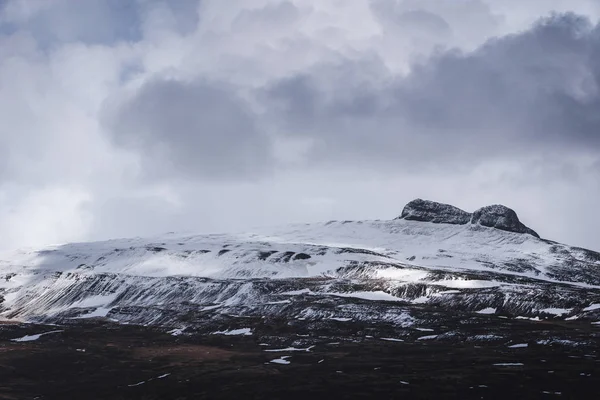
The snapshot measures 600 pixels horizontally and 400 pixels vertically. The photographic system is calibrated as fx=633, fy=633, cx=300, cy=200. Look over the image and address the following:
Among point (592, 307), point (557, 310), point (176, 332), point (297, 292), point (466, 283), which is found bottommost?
point (176, 332)

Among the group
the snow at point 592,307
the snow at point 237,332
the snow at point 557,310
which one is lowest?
the snow at point 237,332

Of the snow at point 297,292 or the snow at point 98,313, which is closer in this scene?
the snow at point 98,313

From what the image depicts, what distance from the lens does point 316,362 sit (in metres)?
102

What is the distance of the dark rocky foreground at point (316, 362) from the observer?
80.3 m

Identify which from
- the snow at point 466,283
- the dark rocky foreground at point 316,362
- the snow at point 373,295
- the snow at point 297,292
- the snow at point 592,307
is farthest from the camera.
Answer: the snow at point 466,283

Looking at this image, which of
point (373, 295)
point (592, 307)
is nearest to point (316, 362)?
point (373, 295)

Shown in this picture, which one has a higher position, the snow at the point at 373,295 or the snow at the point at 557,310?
the snow at the point at 373,295

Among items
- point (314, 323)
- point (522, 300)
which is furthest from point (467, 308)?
point (314, 323)

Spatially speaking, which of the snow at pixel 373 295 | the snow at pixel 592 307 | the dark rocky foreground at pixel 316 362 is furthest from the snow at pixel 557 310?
the snow at pixel 373 295

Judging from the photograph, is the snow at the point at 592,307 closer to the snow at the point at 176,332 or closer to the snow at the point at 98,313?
the snow at the point at 176,332

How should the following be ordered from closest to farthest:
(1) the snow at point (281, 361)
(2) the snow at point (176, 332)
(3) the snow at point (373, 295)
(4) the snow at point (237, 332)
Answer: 1. (1) the snow at point (281, 361)
2. (4) the snow at point (237, 332)
3. (2) the snow at point (176, 332)
4. (3) the snow at point (373, 295)

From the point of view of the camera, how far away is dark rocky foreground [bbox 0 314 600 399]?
80.3m

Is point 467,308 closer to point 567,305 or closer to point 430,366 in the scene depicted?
point 567,305

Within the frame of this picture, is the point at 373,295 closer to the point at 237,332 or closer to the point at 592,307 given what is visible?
the point at 237,332
